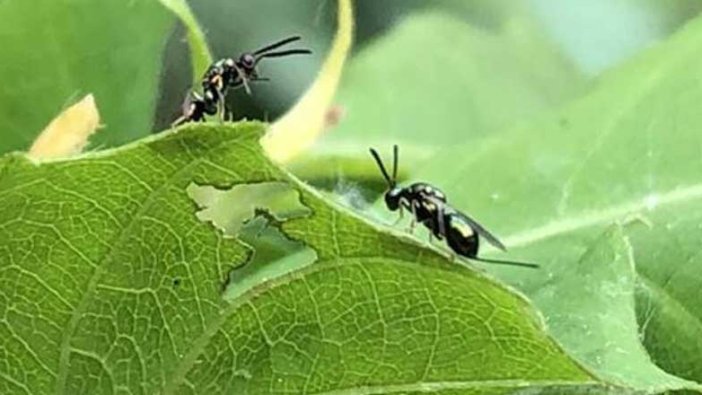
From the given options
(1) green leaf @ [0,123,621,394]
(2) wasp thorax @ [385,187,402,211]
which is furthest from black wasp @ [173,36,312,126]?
(1) green leaf @ [0,123,621,394]

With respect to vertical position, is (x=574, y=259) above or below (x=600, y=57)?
below

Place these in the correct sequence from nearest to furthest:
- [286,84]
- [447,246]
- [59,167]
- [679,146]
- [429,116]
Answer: [59,167]
[447,246]
[679,146]
[286,84]
[429,116]

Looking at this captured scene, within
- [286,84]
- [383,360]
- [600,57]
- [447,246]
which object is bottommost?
[383,360]

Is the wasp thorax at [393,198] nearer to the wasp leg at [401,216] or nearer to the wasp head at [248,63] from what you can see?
the wasp leg at [401,216]

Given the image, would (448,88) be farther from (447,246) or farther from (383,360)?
(383,360)

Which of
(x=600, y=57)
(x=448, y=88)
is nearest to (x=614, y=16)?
(x=600, y=57)

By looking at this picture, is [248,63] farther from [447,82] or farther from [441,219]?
[447,82]

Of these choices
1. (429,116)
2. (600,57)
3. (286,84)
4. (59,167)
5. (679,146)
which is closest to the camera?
(59,167)

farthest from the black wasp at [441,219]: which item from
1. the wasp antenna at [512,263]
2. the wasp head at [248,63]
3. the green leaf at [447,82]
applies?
the green leaf at [447,82]
